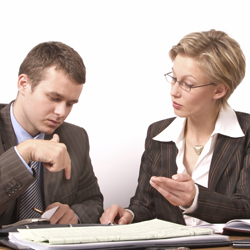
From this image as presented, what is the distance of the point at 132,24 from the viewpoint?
3.01 m

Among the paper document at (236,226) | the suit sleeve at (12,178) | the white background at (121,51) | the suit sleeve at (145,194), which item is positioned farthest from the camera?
the white background at (121,51)

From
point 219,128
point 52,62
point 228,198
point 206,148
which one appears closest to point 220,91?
point 219,128

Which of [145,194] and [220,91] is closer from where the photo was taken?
[220,91]

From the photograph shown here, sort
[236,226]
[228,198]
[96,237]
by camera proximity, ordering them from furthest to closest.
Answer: [228,198]
[236,226]
[96,237]

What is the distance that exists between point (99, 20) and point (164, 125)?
1.08 m

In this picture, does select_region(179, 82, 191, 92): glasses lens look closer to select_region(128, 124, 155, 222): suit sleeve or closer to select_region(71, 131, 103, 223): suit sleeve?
select_region(128, 124, 155, 222): suit sleeve

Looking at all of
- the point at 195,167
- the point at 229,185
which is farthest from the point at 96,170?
the point at 229,185

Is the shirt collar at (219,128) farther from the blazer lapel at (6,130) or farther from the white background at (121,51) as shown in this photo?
the blazer lapel at (6,130)

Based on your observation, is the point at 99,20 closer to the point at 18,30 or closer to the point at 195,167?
the point at 18,30

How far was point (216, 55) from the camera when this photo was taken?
6.94 ft

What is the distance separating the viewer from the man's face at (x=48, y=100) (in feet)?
6.34

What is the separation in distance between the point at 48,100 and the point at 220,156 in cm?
106

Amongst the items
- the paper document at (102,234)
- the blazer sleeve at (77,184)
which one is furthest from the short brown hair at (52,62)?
the paper document at (102,234)

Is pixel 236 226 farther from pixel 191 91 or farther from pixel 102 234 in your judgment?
pixel 191 91
